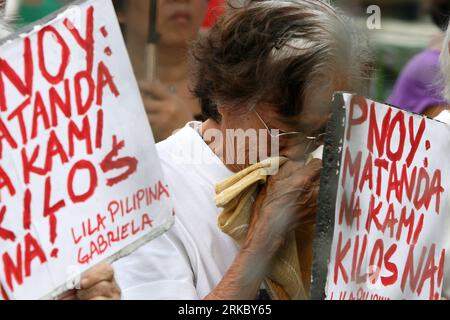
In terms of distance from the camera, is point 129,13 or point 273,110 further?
point 129,13

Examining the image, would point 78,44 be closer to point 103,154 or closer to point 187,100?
point 103,154

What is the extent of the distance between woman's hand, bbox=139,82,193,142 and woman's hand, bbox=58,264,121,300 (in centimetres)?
104

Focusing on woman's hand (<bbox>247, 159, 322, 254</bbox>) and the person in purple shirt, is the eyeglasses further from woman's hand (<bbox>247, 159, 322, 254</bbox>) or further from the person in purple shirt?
the person in purple shirt

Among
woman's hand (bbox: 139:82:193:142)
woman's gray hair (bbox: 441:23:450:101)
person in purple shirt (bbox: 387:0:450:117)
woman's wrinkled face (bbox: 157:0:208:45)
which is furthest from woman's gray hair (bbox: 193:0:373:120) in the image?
person in purple shirt (bbox: 387:0:450:117)

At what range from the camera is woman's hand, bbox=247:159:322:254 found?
2.54 m

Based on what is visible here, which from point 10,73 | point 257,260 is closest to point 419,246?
point 257,260

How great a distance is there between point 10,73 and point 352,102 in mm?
693

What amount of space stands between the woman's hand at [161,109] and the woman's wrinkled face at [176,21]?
0.86 ft

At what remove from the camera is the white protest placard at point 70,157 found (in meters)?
2.06

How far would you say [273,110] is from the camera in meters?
2.66

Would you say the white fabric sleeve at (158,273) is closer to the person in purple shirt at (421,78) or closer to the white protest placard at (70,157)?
the white protest placard at (70,157)

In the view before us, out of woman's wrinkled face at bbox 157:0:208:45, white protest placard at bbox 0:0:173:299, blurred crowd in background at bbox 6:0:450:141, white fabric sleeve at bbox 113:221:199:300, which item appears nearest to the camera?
white protest placard at bbox 0:0:173:299

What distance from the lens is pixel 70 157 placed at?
2.16 m

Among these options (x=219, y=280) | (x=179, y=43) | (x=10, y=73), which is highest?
(x=10, y=73)
